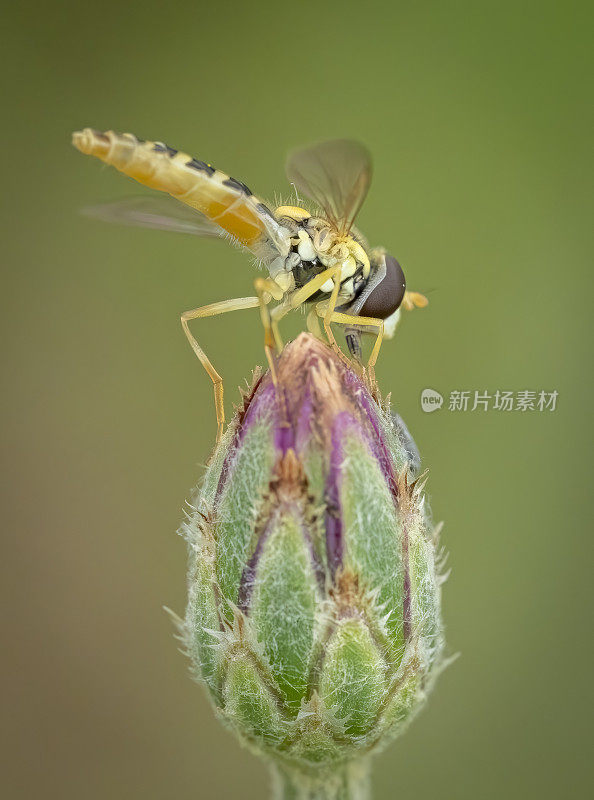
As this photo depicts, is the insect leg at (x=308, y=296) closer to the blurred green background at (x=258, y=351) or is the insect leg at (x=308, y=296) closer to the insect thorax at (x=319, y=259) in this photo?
the insect thorax at (x=319, y=259)

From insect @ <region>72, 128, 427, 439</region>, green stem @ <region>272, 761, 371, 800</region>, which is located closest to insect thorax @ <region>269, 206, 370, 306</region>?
insect @ <region>72, 128, 427, 439</region>

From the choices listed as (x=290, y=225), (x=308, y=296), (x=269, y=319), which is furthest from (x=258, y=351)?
(x=269, y=319)

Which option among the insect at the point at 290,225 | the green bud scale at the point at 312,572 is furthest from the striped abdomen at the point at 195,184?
the green bud scale at the point at 312,572

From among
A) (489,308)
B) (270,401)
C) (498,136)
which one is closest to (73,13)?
(498,136)

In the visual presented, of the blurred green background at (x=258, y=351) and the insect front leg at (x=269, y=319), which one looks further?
the blurred green background at (x=258, y=351)

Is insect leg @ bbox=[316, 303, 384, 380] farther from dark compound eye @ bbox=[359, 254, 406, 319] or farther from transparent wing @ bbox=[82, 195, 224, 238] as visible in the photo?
transparent wing @ bbox=[82, 195, 224, 238]

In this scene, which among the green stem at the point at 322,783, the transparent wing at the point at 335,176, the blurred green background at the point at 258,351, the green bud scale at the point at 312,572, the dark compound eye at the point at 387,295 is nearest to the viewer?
the green bud scale at the point at 312,572

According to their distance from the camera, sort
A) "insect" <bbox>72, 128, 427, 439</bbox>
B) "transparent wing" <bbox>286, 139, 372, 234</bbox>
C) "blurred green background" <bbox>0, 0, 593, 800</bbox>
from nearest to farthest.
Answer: "transparent wing" <bbox>286, 139, 372, 234</bbox> < "insect" <bbox>72, 128, 427, 439</bbox> < "blurred green background" <bbox>0, 0, 593, 800</bbox>
